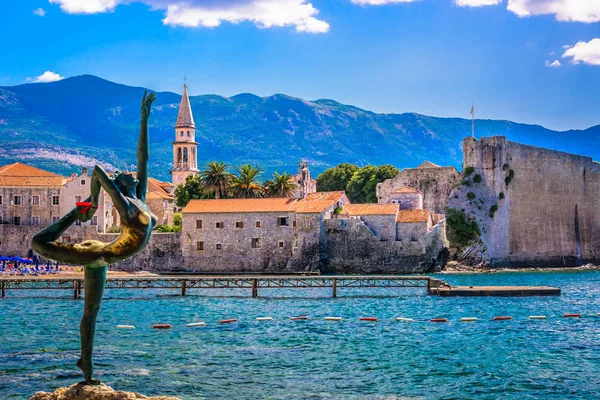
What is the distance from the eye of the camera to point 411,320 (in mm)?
33938

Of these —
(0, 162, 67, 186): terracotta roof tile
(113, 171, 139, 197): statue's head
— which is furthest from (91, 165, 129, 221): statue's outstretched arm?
(0, 162, 67, 186): terracotta roof tile

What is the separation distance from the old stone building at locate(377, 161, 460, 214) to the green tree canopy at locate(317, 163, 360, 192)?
16.2m

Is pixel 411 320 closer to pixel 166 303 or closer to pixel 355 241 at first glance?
pixel 166 303

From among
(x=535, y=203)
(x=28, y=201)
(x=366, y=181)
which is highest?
(x=366, y=181)

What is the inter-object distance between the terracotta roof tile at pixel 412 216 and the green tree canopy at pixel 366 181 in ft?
78.3

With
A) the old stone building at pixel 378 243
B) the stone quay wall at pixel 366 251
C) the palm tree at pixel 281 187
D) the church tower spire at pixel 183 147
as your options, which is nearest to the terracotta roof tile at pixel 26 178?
the palm tree at pixel 281 187

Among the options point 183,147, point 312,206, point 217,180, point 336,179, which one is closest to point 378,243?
point 312,206

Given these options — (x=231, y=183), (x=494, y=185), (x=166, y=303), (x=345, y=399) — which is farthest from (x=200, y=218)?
(x=345, y=399)

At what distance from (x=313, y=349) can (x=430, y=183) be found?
50.1m

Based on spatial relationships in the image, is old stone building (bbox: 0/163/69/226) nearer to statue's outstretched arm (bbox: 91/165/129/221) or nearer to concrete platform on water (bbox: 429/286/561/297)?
concrete platform on water (bbox: 429/286/561/297)

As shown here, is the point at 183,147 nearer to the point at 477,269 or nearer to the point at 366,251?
the point at 366,251

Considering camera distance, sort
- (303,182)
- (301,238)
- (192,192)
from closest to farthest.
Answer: (301,238)
(192,192)
(303,182)

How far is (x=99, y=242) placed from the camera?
12.8 m

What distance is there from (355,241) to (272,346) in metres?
34.1
